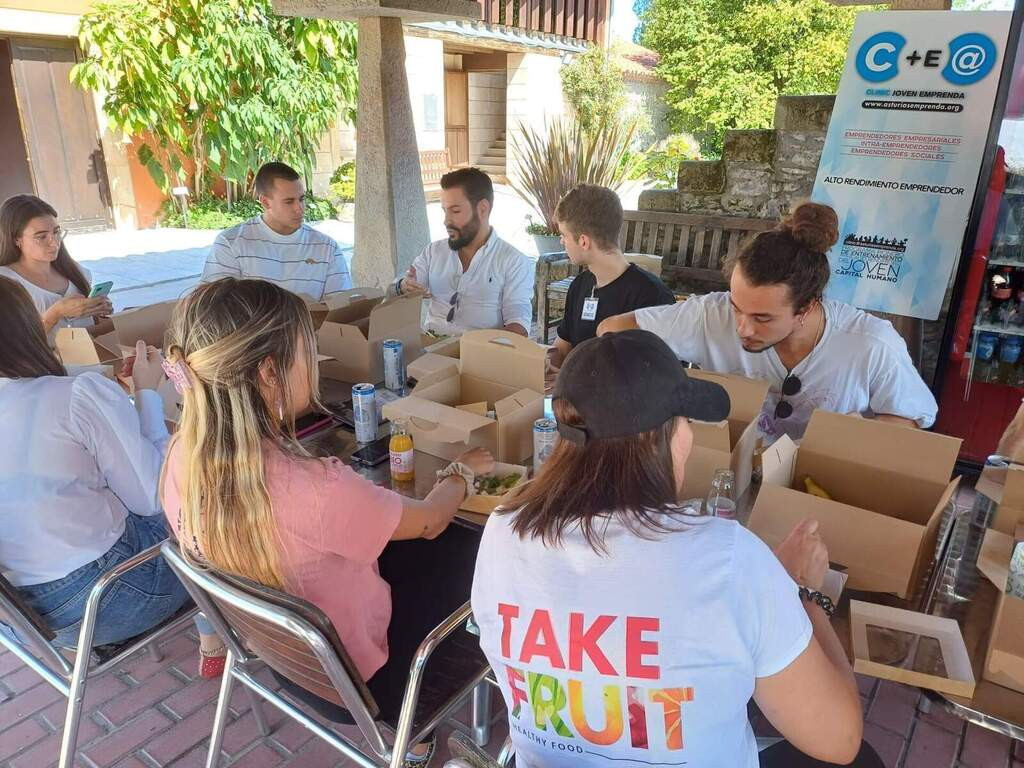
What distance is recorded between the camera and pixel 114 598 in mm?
1758

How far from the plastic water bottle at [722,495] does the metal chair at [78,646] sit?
128 centimetres

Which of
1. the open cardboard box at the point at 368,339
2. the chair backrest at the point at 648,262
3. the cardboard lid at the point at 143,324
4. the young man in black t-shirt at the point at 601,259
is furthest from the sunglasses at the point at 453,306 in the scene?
the chair backrest at the point at 648,262

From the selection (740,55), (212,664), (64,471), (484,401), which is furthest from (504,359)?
(740,55)

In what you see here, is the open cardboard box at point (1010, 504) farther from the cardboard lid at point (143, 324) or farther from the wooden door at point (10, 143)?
the wooden door at point (10, 143)

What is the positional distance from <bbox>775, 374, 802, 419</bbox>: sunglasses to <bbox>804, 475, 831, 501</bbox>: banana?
0.51m

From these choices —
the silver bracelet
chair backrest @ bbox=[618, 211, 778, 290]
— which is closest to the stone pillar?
chair backrest @ bbox=[618, 211, 778, 290]

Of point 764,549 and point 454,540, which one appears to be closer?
point 764,549

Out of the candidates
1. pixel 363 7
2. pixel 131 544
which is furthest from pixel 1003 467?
pixel 363 7

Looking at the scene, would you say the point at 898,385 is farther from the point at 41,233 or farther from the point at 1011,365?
the point at 41,233

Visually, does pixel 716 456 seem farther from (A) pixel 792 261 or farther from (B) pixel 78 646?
(B) pixel 78 646

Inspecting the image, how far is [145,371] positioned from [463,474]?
1252 millimetres

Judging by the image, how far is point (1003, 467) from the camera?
172 centimetres

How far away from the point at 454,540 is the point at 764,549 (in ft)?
3.85

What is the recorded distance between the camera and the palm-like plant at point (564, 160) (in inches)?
240
